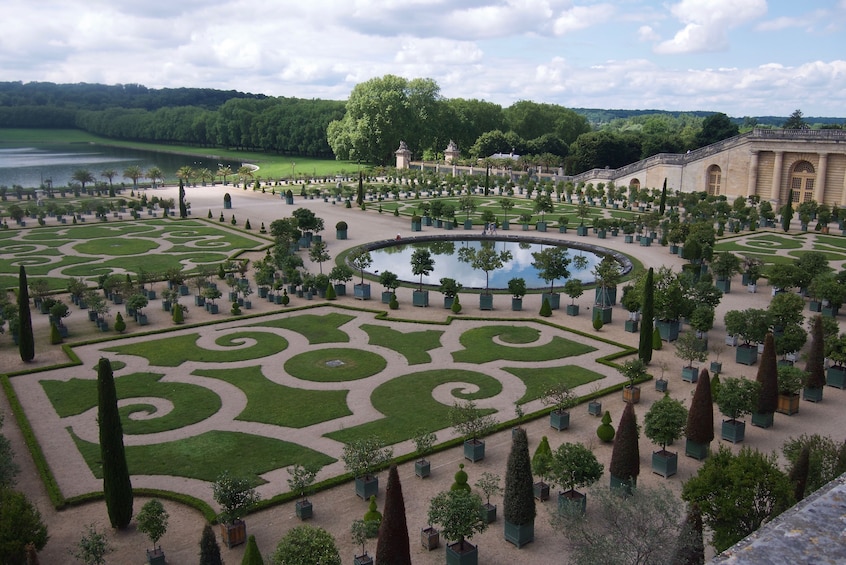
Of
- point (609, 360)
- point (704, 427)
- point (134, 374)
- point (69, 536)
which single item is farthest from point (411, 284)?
point (69, 536)

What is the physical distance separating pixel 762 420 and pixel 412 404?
45.4 feet

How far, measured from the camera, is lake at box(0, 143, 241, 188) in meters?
133

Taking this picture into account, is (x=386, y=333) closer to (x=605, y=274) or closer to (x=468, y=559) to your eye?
(x=605, y=274)

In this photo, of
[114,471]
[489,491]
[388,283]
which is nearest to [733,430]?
[489,491]

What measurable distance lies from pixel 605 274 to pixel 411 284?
13.4 m

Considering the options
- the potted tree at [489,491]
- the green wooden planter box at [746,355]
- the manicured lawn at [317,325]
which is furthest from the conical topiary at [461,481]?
the green wooden planter box at [746,355]

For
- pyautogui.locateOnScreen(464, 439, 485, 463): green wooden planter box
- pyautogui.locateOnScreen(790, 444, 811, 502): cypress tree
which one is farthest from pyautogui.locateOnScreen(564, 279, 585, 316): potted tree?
pyautogui.locateOnScreen(790, 444, 811, 502): cypress tree

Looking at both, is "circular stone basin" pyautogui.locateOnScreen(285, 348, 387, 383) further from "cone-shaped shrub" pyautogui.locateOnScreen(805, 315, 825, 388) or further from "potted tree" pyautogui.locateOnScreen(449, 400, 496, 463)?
"cone-shaped shrub" pyautogui.locateOnScreen(805, 315, 825, 388)

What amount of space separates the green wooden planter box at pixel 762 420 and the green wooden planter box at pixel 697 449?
369 cm

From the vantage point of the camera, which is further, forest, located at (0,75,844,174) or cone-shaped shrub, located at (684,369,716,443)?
forest, located at (0,75,844,174)

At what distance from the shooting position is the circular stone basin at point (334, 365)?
3247 cm

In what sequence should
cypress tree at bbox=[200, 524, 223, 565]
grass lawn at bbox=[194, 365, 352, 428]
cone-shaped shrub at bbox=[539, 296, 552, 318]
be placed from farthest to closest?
cone-shaped shrub at bbox=[539, 296, 552, 318] → grass lawn at bbox=[194, 365, 352, 428] → cypress tree at bbox=[200, 524, 223, 565]

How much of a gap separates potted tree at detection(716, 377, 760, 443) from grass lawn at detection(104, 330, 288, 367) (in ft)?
69.1

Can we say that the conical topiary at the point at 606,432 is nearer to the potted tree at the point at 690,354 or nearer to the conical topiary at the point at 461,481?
the conical topiary at the point at 461,481
